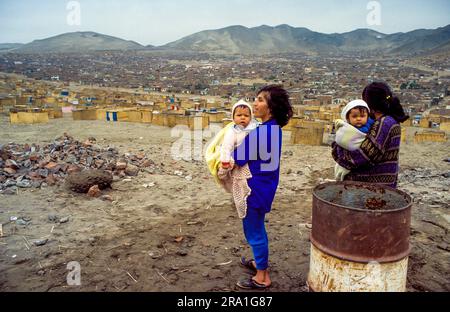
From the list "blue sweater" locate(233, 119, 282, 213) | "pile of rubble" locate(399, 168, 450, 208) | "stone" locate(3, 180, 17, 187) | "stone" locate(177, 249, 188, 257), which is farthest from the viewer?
"stone" locate(3, 180, 17, 187)

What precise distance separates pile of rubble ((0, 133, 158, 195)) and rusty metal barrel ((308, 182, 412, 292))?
4645 mm

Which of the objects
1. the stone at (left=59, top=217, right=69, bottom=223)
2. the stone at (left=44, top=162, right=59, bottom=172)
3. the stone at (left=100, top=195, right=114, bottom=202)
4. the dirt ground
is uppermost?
the stone at (left=44, top=162, right=59, bottom=172)

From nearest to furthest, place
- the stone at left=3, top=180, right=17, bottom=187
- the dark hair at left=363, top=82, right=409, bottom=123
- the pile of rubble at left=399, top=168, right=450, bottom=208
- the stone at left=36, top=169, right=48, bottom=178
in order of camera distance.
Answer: the dark hair at left=363, top=82, right=409, bottom=123, the pile of rubble at left=399, top=168, right=450, bottom=208, the stone at left=3, top=180, right=17, bottom=187, the stone at left=36, top=169, right=48, bottom=178

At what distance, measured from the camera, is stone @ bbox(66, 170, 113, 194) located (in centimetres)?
571

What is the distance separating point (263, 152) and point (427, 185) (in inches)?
194

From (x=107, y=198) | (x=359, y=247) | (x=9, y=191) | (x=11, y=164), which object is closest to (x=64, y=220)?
(x=107, y=198)

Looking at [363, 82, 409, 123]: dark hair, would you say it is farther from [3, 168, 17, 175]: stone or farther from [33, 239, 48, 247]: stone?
[3, 168, 17, 175]: stone

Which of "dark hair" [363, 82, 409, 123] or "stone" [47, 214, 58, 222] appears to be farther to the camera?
"stone" [47, 214, 58, 222]

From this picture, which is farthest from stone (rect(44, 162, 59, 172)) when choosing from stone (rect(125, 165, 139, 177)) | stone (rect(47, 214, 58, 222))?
stone (rect(47, 214, 58, 222))

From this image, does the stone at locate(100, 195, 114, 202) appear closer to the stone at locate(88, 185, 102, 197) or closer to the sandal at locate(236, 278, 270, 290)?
the stone at locate(88, 185, 102, 197)

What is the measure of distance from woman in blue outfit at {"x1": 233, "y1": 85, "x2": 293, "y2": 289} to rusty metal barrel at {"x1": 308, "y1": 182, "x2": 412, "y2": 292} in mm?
386

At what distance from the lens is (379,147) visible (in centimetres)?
278

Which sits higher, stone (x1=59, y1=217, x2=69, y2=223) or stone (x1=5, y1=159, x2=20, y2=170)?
stone (x1=5, y1=159, x2=20, y2=170)
